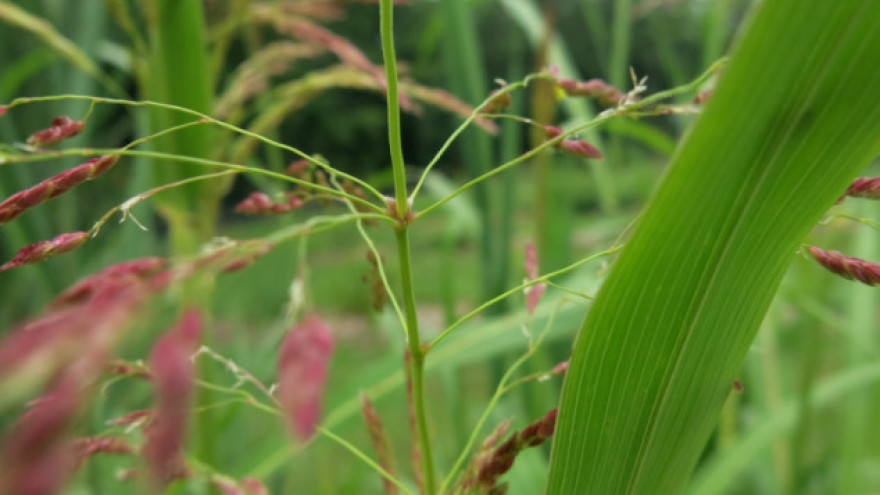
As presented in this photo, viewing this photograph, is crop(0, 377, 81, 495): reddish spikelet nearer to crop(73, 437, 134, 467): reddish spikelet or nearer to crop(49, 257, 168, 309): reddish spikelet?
crop(49, 257, 168, 309): reddish spikelet

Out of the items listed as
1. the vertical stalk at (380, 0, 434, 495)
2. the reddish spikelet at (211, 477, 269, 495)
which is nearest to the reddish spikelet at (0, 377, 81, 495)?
the vertical stalk at (380, 0, 434, 495)

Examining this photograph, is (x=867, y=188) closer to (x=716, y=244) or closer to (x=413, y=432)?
(x=716, y=244)

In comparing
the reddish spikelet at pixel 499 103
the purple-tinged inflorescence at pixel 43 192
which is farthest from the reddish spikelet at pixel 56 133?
the reddish spikelet at pixel 499 103

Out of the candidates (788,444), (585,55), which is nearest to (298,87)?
(788,444)

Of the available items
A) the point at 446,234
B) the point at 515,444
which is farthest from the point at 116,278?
the point at 446,234

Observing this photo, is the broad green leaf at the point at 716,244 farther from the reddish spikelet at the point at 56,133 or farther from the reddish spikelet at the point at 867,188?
the reddish spikelet at the point at 56,133

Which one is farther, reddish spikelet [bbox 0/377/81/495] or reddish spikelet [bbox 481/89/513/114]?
reddish spikelet [bbox 481/89/513/114]
